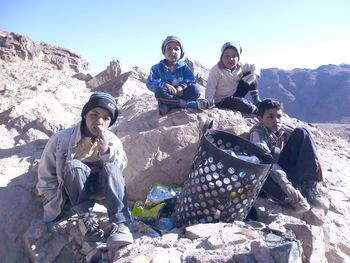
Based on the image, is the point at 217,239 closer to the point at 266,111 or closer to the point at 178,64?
the point at 266,111

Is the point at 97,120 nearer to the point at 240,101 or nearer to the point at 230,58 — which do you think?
the point at 240,101

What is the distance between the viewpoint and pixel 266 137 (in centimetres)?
314

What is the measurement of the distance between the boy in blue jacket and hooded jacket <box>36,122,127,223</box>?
137 cm

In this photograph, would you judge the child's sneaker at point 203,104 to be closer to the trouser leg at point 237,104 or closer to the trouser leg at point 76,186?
the trouser leg at point 237,104

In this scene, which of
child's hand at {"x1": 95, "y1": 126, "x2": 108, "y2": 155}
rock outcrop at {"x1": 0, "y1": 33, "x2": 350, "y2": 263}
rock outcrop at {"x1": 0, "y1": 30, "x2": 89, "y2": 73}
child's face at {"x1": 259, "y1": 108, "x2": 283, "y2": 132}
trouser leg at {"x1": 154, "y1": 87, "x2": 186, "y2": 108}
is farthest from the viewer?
rock outcrop at {"x1": 0, "y1": 30, "x2": 89, "y2": 73}

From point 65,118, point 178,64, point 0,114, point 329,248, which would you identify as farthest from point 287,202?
point 0,114

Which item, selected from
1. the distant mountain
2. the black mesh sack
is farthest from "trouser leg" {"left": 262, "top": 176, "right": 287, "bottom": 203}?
the distant mountain

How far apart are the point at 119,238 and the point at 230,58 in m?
2.83

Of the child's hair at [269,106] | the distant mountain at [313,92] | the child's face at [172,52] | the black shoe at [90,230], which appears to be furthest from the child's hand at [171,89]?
the distant mountain at [313,92]

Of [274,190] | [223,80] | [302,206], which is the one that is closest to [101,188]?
[274,190]

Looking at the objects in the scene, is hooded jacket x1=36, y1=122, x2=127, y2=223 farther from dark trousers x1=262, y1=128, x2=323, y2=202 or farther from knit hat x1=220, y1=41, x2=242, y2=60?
knit hat x1=220, y1=41, x2=242, y2=60

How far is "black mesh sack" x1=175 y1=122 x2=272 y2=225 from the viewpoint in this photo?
242cm

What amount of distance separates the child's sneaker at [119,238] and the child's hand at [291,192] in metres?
1.30

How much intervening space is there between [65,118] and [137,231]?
3.85 metres
